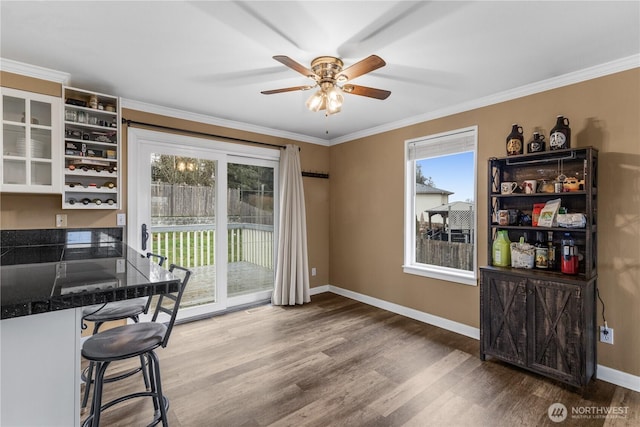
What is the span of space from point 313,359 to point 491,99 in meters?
3.02

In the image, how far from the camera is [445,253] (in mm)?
3596

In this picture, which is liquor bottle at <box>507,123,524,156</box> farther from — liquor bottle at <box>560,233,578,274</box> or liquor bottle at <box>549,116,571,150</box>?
liquor bottle at <box>560,233,578,274</box>

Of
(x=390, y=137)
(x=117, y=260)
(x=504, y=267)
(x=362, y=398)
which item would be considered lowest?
(x=362, y=398)

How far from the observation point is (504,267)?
2.71m

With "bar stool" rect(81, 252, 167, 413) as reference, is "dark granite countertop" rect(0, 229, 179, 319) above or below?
above

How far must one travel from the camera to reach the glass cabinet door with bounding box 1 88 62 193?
2379 millimetres

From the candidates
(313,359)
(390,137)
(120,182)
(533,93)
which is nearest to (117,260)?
(120,182)

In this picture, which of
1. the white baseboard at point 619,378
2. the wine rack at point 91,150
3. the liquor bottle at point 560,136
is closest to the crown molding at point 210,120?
the wine rack at point 91,150

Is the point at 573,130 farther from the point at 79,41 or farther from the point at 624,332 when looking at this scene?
the point at 79,41

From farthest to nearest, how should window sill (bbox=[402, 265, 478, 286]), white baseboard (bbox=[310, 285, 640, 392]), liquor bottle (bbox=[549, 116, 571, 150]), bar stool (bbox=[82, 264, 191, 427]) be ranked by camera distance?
window sill (bbox=[402, 265, 478, 286])
liquor bottle (bbox=[549, 116, 571, 150])
white baseboard (bbox=[310, 285, 640, 392])
bar stool (bbox=[82, 264, 191, 427])

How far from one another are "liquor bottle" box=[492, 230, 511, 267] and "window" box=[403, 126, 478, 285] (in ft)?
1.18

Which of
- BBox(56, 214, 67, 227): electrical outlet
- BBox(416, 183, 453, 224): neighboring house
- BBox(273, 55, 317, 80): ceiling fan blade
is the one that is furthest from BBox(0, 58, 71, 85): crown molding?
BBox(416, 183, 453, 224): neighboring house

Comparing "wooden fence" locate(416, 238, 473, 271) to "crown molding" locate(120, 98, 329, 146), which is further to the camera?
"wooden fence" locate(416, 238, 473, 271)

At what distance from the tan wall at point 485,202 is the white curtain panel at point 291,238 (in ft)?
2.32
